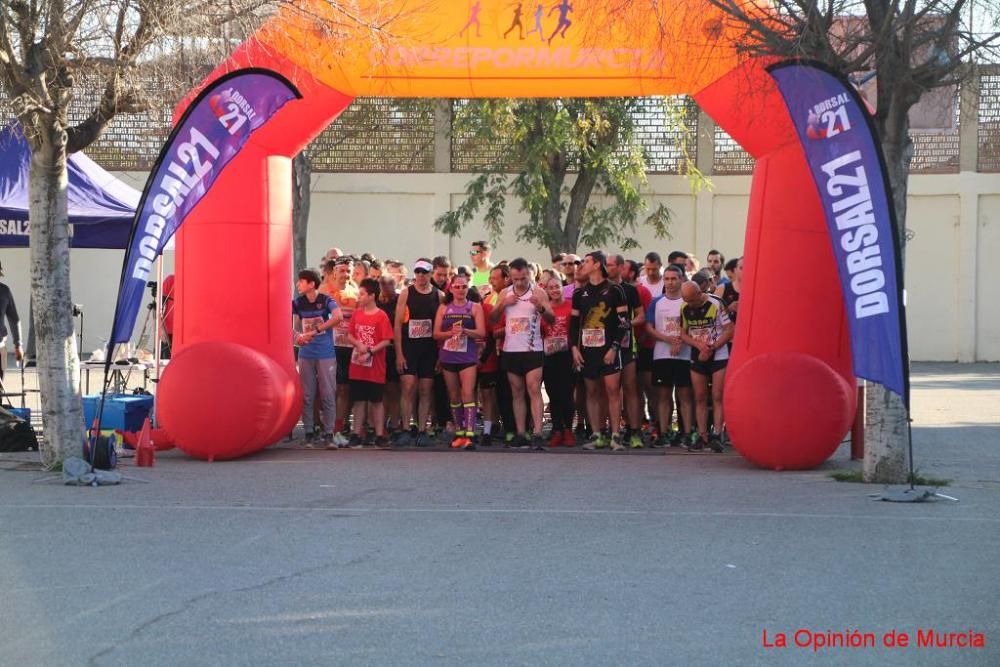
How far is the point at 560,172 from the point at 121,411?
13.6m

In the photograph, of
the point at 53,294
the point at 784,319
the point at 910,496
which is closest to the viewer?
the point at 910,496

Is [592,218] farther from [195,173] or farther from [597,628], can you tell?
[597,628]

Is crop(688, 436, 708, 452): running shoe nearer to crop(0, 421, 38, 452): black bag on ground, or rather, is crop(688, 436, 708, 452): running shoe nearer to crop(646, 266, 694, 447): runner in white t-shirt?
crop(646, 266, 694, 447): runner in white t-shirt

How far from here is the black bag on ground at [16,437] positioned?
12.4m

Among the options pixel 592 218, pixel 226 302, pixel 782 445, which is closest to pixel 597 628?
pixel 782 445

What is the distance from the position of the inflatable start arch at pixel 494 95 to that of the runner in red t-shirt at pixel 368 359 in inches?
26.1

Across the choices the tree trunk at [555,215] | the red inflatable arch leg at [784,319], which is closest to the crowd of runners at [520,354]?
the red inflatable arch leg at [784,319]

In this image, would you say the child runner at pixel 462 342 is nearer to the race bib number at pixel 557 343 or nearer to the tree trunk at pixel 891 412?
the race bib number at pixel 557 343

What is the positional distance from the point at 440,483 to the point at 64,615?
4.72 metres

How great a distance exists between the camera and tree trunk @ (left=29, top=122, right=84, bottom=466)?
10.7 metres

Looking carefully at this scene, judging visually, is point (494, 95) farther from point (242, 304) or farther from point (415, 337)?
point (242, 304)

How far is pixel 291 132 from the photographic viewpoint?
12.4 m

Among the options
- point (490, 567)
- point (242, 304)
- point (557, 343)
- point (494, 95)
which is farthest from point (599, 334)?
point (490, 567)

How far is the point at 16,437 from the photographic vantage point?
1247 centimetres
